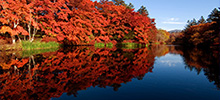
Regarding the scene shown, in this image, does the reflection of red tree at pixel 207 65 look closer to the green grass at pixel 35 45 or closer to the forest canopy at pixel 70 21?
the green grass at pixel 35 45

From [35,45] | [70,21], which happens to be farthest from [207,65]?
[70,21]

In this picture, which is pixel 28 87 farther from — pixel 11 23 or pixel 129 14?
pixel 129 14

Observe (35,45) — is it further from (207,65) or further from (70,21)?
(207,65)

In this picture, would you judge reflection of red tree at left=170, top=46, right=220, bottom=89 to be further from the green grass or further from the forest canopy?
the forest canopy

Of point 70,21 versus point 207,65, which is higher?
point 70,21

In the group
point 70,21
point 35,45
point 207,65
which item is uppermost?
point 70,21

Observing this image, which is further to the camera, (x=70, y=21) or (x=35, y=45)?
(x=70, y=21)

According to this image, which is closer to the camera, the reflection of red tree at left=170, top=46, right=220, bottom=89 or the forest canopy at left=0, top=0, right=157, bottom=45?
the reflection of red tree at left=170, top=46, right=220, bottom=89

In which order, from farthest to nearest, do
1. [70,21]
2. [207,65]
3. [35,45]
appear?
1. [70,21]
2. [35,45]
3. [207,65]

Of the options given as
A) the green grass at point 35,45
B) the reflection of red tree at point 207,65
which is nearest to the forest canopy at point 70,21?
the green grass at point 35,45

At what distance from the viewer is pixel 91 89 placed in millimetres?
4582

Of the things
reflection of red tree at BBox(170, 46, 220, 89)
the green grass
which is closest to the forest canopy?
the green grass

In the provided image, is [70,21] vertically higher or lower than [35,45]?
higher

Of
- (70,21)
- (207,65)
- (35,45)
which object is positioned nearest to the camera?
(207,65)
